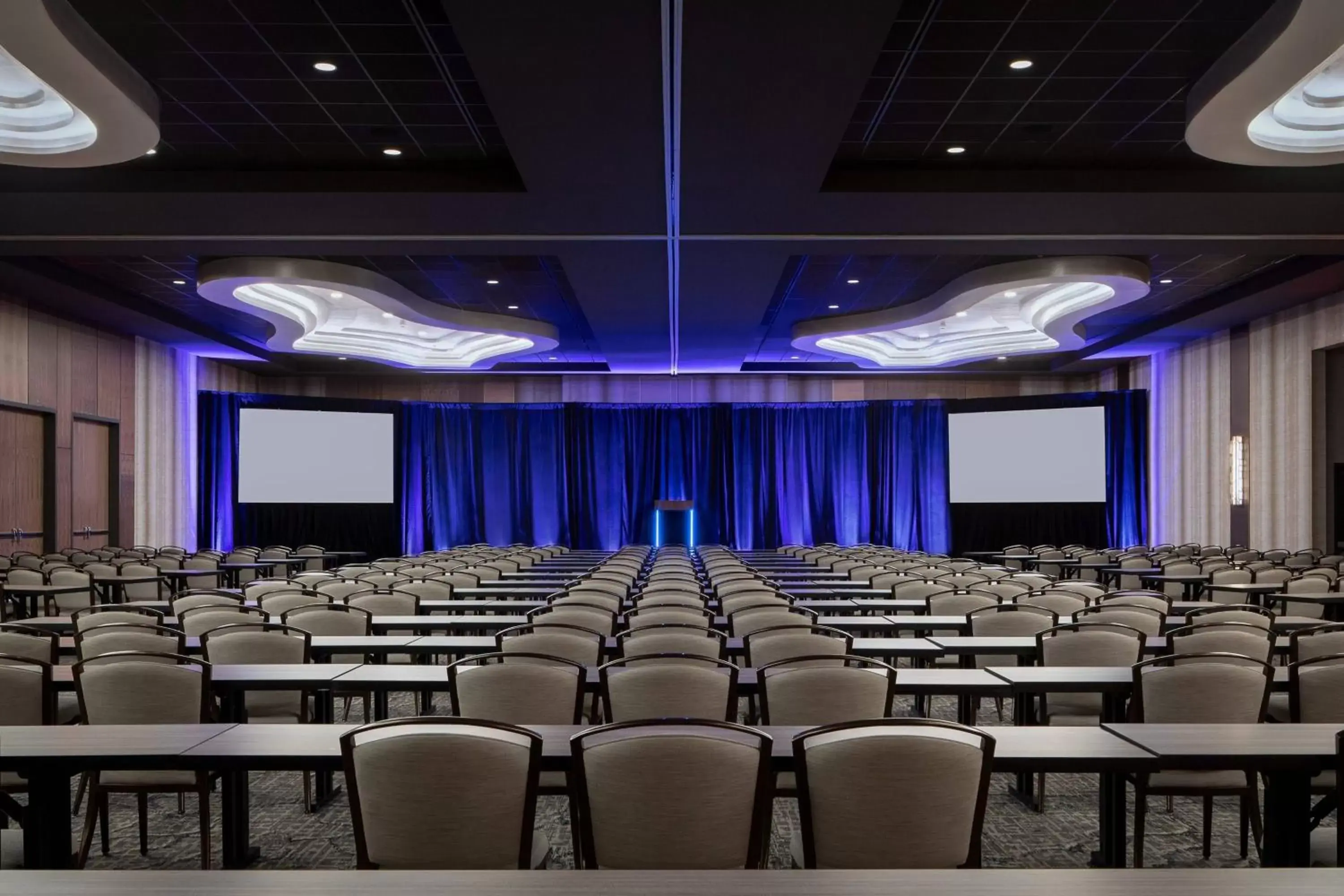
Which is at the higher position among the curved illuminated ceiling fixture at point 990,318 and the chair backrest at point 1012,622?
the curved illuminated ceiling fixture at point 990,318

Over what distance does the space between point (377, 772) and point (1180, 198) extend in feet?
30.8

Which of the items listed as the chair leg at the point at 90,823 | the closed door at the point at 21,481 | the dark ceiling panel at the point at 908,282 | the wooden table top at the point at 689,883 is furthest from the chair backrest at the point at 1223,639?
the closed door at the point at 21,481

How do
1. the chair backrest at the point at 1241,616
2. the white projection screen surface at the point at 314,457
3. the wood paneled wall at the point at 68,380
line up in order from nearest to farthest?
the chair backrest at the point at 1241,616
the wood paneled wall at the point at 68,380
the white projection screen surface at the point at 314,457

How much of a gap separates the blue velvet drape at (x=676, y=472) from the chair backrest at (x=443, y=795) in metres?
21.1

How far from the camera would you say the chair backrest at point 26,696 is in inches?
170

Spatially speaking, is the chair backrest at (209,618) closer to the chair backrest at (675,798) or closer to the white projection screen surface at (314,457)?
the chair backrest at (675,798)

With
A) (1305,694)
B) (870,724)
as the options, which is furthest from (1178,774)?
(870,724)

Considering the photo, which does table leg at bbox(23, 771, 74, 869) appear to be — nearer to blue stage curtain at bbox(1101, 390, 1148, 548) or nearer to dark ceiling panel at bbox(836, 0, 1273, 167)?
dark ceiling panel at bbox(836, 0, 1273, 167)

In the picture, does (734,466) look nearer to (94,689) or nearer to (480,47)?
(480,47)

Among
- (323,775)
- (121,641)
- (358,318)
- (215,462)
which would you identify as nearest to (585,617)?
(323,775)

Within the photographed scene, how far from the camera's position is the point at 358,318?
685 inches

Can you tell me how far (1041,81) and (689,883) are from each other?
283 inches

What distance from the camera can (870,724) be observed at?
9.36ft

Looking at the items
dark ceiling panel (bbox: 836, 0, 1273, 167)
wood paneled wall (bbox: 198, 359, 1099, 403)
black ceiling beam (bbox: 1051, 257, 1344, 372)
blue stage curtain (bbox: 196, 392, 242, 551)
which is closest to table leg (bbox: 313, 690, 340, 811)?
dark ceiling panel (bbox: 836, 0, 1273, 167)
